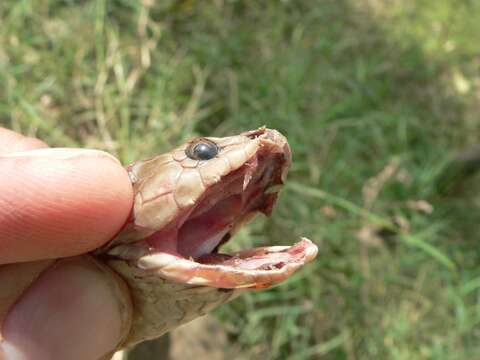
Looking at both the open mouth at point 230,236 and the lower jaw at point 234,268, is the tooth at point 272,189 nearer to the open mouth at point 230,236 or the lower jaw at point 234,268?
the open mouth at point 230,236

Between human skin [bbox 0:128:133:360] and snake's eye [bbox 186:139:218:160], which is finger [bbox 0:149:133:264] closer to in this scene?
human skin [bbox 0:128:133:360]

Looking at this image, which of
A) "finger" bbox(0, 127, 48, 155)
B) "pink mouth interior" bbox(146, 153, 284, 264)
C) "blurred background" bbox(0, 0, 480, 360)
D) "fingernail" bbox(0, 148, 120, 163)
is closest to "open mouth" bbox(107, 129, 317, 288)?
"pink mouth interior" bbox(146, 153, 284, 264)

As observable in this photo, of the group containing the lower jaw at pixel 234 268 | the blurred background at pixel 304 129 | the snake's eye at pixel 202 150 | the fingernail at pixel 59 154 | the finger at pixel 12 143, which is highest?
the fingernail at pixel 59 154

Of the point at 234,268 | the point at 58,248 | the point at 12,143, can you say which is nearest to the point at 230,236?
the point at 234,268

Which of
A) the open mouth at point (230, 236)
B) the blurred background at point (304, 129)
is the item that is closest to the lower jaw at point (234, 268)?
the open mouth at point (230, 236)

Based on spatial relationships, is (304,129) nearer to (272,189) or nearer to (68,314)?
(272,189)
